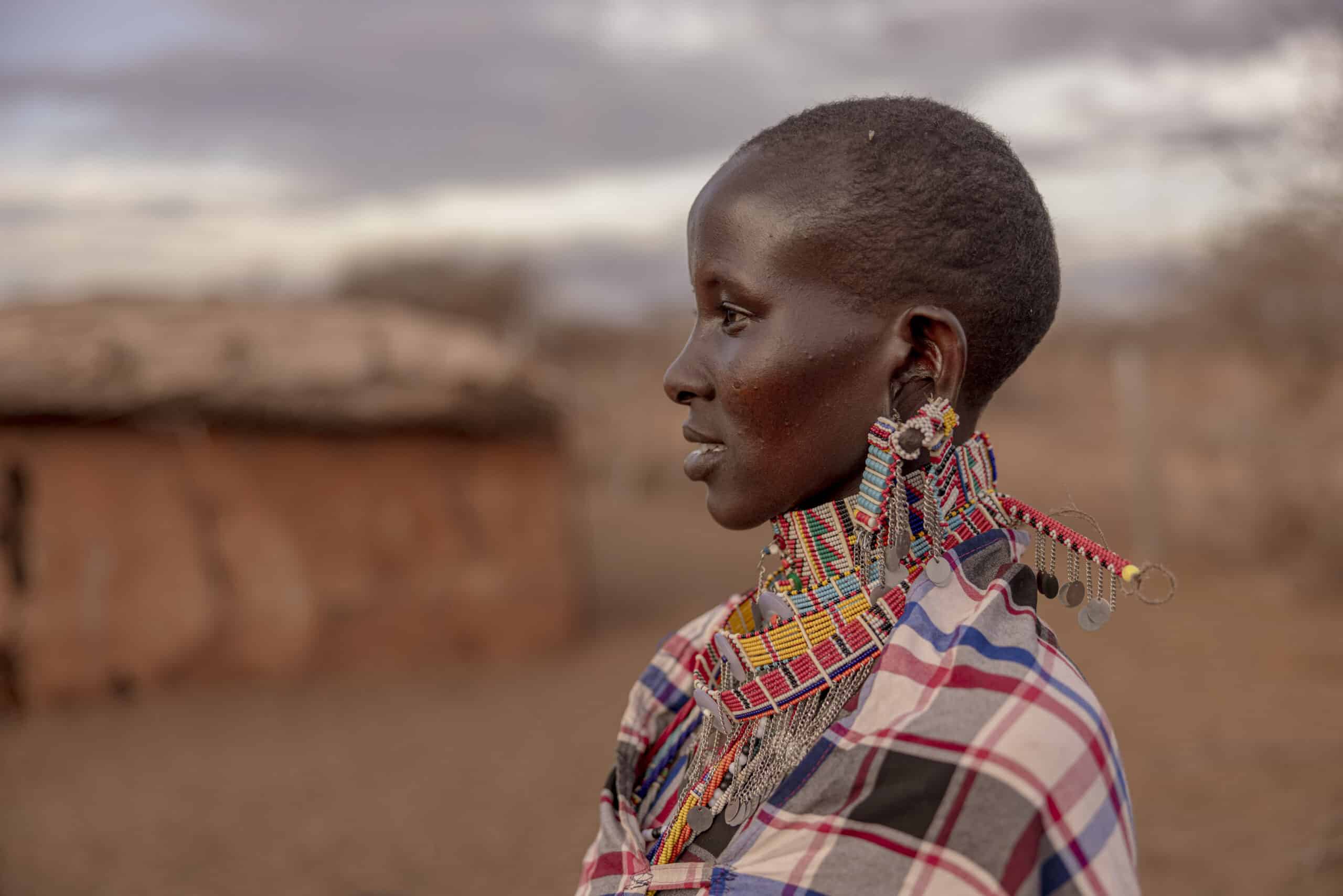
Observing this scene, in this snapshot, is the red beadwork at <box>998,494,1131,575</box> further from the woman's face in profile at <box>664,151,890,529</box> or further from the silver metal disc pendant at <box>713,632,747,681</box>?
the silver metal disc pendant at <box>713,632,747,681</box>

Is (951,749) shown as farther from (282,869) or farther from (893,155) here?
(282,869)

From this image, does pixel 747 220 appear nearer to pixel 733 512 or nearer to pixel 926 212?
pixel 926 212

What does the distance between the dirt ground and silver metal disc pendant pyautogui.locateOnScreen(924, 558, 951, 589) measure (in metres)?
2.68

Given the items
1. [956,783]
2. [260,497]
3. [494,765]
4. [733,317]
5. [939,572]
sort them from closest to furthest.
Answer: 1. [956,783]
2. [939,572]
3. [733,317]
4. [494,765]
5. [260,497]

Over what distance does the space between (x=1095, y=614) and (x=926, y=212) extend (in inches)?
20.3

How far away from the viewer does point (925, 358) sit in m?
1.42

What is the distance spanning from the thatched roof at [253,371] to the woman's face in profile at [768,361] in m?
6.04

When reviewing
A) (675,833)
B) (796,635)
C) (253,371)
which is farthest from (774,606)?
(253,371)

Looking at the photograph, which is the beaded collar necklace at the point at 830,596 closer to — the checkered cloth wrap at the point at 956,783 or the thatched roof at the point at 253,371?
the checkered cloth wrap at the point at 956,783

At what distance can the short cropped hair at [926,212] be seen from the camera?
1373mm

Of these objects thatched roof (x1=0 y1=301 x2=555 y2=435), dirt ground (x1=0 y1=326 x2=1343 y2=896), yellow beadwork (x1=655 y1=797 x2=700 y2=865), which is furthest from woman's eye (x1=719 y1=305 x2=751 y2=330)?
thatched roof (x1=0 y1=301 x2=555 y2=435)

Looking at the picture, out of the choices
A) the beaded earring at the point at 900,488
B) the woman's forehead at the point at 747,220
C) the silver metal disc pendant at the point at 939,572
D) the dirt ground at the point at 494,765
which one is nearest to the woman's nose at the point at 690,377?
the woman's forehead at the point at 747,220

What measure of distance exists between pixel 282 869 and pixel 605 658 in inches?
128

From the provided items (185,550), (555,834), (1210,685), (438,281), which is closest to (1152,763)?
(1210,685)
